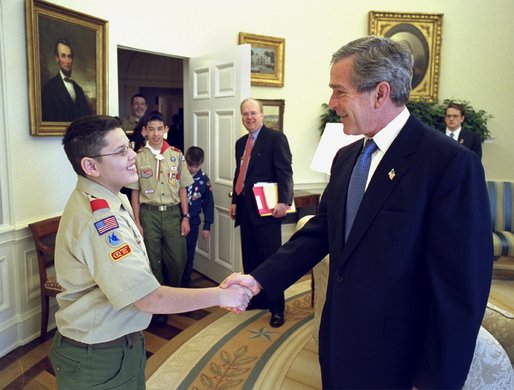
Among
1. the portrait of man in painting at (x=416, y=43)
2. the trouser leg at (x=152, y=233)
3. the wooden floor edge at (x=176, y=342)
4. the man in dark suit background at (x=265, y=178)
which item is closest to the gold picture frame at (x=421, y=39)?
the portrait of man in painting at (x=416, y=43)

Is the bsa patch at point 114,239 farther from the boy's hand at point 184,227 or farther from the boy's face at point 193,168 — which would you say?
the boy's face at point 193,168

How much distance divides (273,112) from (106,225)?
13.1 ft

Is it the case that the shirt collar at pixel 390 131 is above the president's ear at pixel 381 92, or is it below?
below

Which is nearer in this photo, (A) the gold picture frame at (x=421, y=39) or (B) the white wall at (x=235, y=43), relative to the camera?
(B) the white wall at (x=235, y=43)

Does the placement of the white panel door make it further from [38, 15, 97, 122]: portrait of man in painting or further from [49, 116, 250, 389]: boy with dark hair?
[49, 116, 250, 389]: boy with dark hair

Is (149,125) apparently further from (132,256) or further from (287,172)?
(132,256)

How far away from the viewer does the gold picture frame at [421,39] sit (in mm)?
5480

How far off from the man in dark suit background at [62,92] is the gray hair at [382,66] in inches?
103

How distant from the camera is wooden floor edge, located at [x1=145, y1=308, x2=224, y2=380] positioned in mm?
2865

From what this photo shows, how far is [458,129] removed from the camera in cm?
512

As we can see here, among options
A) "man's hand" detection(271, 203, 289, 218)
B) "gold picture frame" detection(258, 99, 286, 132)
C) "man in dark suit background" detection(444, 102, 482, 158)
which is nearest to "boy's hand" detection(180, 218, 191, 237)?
"man's hand" detection(271, 203, 289, 218)

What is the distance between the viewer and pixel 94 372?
4.83 ft

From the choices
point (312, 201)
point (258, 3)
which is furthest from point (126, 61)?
point (312, 201)

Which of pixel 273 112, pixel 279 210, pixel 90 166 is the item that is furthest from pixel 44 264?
pixel 273 112
